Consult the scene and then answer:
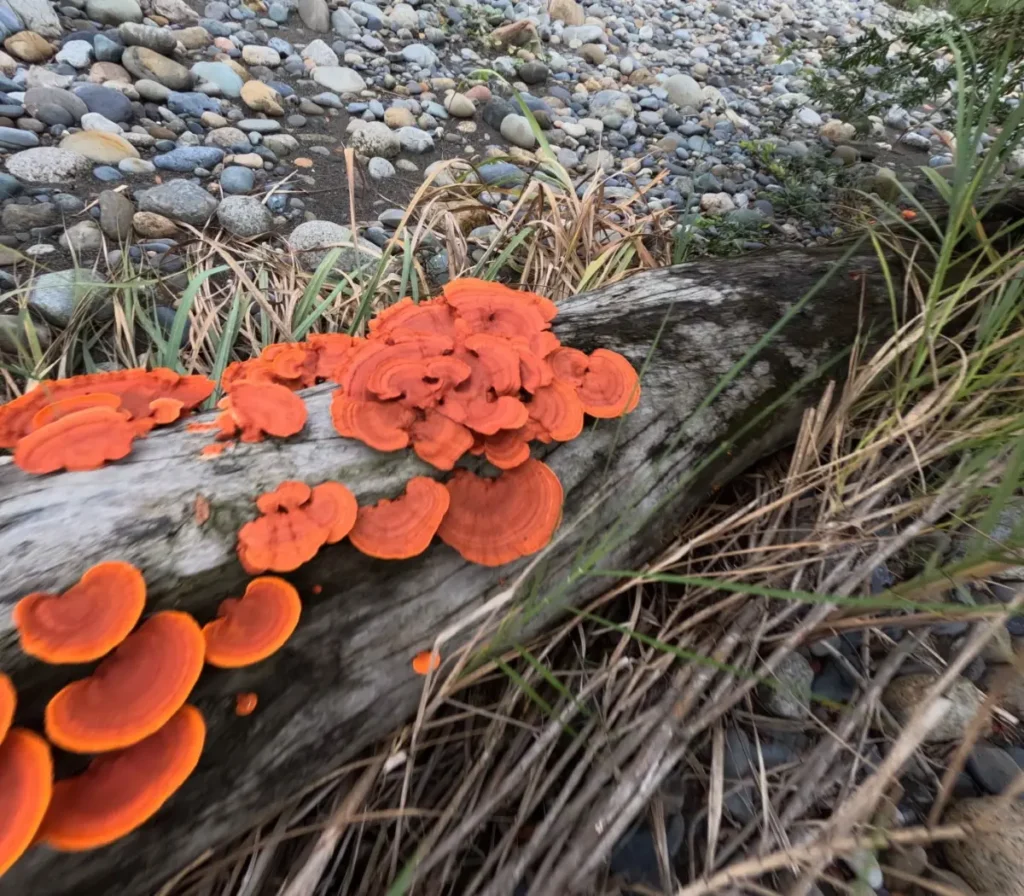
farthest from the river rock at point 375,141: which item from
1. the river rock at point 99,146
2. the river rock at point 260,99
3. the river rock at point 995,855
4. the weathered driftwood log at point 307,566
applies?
the river rock at point 995,855

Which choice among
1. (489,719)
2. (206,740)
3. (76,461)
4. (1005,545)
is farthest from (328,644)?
(1005,545)

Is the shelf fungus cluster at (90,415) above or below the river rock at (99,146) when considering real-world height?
above

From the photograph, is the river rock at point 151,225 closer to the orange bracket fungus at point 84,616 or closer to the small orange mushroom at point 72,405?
the small orange mushroom at point 72,405

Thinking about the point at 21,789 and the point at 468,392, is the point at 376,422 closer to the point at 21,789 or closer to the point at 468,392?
the point at 468,392

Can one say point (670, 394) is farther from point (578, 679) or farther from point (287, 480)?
point (287, 480)

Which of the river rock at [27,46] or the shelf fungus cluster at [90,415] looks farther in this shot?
the river rock at [27,46]

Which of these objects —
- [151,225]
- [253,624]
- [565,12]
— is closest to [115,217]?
[151,225]

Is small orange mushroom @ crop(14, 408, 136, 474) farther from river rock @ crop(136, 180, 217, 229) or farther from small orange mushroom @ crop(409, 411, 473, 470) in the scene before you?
river rock @ crop(136, 180, 217, 229)

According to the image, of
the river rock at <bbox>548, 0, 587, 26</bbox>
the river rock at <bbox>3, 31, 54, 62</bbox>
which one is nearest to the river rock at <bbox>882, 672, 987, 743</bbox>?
the river rock at <bbox>3, 31, 54, 62</bbox>
